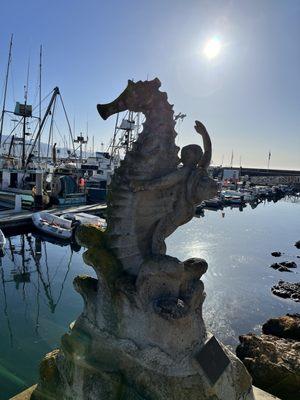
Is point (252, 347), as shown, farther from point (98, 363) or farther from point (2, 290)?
point (2, 290)

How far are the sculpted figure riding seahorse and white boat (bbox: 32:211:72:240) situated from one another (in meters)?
19.3

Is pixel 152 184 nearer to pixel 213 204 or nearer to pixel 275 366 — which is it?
pixel 275 366

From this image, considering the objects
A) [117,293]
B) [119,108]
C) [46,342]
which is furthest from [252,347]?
[119,108]

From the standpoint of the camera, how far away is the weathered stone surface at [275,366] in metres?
8.94

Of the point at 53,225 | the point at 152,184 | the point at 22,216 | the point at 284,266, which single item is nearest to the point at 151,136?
the point at 152,184

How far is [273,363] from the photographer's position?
30.9 ft

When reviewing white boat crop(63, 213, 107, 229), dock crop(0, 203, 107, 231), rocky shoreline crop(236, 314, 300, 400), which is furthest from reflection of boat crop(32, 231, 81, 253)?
rocky shoreline crop(236, 314, 300, 400)

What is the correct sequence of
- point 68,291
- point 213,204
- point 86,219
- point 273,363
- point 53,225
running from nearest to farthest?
point 273,363 → point 68,291 → point 53,225 → point 86,219 → point 213,204

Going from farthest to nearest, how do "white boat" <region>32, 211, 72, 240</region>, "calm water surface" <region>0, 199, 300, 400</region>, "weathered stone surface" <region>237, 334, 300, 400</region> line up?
1. "white boat" <region>32, 211, 72, 240</region>
2. "calm water surface" <region>0, 199, 300, 400</region>
3. "weathered stone surface" <region>237, 334, 300, 400</region>

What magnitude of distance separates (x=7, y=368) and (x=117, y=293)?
703 cm

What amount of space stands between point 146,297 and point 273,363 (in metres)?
6.65

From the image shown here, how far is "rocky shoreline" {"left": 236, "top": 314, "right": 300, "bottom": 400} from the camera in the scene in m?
8.94

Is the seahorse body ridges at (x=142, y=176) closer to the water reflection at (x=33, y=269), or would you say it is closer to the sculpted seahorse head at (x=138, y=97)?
the sculpted seahorse head at (x=138, y=97)

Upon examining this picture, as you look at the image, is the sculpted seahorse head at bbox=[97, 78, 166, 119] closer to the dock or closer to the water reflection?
the water reflection
